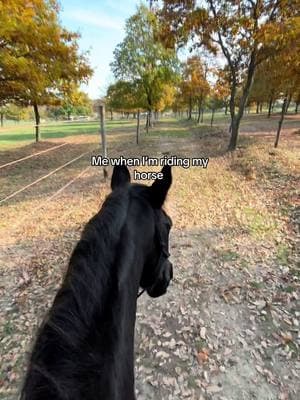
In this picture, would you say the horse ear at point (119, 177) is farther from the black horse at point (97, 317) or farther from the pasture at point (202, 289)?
the pasture at point (202, 289)

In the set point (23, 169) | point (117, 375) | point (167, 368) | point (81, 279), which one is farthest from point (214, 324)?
point (23, 169)

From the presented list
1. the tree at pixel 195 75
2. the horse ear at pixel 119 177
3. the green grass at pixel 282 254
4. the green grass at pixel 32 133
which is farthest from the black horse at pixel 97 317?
the tree at pixel 195 75

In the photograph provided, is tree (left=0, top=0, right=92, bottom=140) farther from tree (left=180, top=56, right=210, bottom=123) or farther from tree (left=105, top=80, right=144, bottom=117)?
tree (left=180, top=56, right=210, bottom=123)

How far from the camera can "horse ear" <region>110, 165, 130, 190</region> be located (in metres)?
1.47

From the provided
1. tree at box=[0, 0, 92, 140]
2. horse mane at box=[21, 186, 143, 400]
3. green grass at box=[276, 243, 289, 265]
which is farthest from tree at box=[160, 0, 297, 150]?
horse mane at box=[21, 186, 143, 400]

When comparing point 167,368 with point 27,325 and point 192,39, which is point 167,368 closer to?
point 27,325

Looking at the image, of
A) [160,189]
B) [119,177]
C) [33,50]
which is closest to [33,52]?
[33,50]

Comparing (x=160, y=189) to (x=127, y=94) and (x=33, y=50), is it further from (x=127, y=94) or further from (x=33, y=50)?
(x=127, y=94)

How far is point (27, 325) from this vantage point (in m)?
2.68

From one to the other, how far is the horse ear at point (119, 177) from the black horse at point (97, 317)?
0.19 meters

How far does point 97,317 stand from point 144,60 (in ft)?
71.4

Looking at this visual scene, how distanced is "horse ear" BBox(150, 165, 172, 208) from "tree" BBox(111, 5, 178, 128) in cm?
2025

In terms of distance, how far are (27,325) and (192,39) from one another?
11431 mm

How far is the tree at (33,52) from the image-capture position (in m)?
6.88
